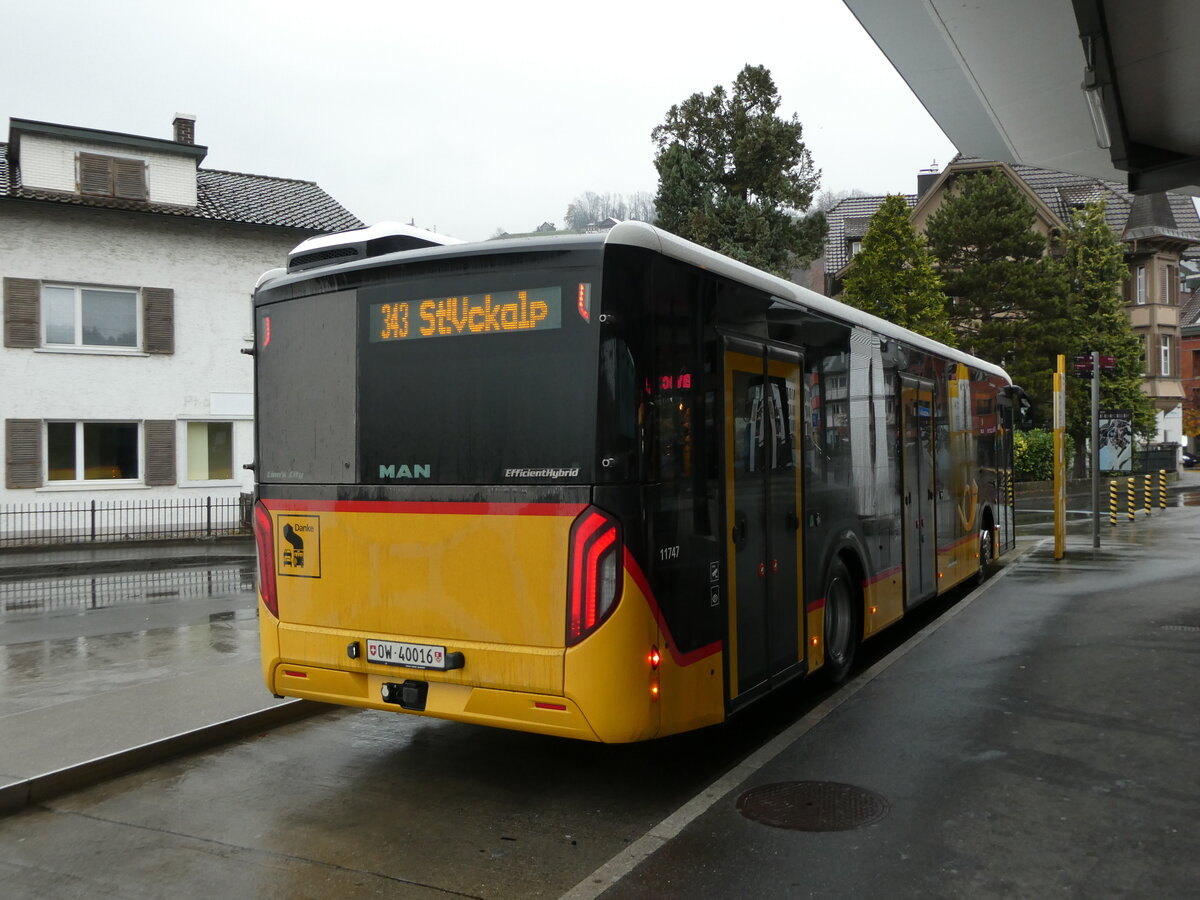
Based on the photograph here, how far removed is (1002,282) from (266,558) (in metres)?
38.7

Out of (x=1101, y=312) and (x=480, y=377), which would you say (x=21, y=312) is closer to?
(x=480, y=377)

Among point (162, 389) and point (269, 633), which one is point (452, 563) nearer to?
point (269, 633)

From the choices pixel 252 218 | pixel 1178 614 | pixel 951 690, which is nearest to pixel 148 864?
pixel 951 690

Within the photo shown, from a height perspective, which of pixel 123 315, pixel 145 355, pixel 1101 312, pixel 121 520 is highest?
pixel 1101 312

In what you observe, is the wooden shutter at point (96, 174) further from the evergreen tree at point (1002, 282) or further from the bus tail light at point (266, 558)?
the evergreen tree at point (1002, 282)

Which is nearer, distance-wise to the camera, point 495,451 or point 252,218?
point 495,451

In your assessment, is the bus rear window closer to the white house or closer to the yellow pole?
the yellow pole

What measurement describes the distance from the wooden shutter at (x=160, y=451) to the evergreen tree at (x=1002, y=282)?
28.2m

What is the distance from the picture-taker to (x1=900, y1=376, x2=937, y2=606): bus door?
398 inches

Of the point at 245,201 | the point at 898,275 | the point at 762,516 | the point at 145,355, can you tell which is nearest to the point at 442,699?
the point at 762,516

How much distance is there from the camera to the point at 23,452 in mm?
22953

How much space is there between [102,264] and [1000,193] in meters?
31.9

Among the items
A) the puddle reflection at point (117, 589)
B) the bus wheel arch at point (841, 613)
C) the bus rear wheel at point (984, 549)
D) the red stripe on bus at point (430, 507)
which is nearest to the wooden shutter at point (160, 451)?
the puddle reflection at point (117, 589)

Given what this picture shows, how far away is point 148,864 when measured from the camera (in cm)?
495
